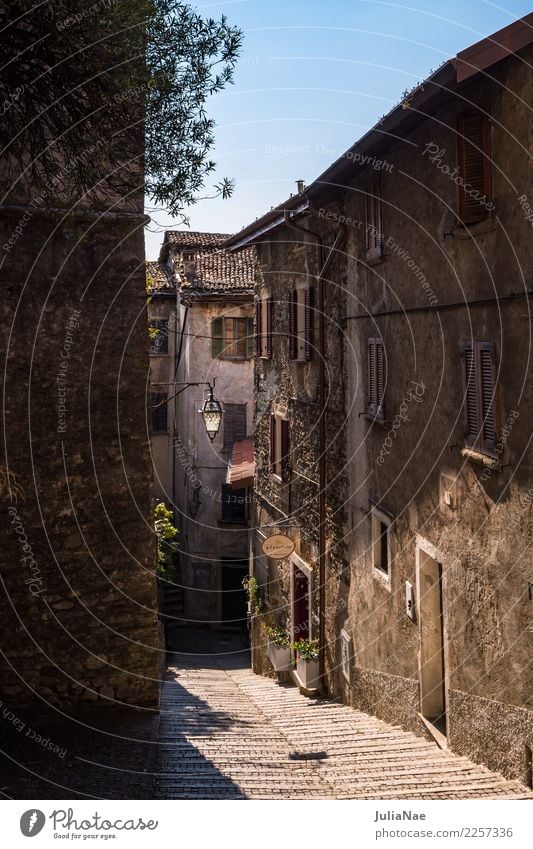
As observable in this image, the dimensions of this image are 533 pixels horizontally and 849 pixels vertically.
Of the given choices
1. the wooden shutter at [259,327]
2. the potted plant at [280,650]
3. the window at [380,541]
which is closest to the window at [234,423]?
the wooden shutter at [259,327]

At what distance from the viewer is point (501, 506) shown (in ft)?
23.4

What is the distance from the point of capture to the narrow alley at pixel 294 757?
6309mm

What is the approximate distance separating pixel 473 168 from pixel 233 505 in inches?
701

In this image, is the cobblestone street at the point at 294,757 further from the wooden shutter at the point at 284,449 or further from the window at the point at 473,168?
the window at the point at 473,168

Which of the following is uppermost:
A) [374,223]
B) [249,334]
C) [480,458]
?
[374,223]

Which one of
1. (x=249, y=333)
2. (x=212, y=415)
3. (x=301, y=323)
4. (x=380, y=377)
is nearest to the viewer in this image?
(x=380, y=377)

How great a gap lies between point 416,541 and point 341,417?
12.0ft

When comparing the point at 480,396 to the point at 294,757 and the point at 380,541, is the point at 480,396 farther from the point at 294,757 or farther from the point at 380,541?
the point at 380,541

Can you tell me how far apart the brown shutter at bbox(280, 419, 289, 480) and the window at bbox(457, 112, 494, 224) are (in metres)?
8.61

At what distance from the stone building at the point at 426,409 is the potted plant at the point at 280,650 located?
588mm

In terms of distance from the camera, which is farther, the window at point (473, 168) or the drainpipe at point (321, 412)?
the drainpipe at point (321, 412)

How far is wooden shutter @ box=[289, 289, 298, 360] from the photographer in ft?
48.7

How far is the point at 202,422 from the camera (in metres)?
23.8

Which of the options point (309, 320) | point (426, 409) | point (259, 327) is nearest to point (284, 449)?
point (309, 320)
